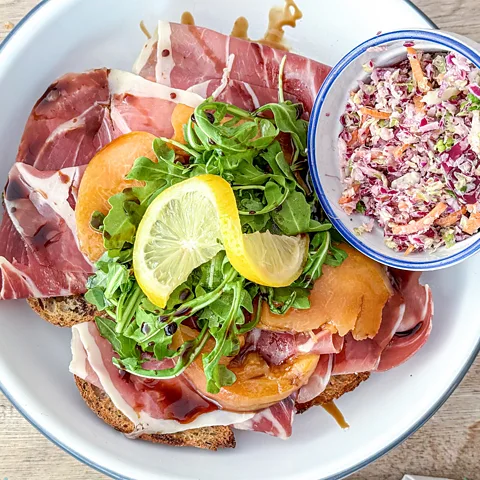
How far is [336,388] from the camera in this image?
2312 millimetres

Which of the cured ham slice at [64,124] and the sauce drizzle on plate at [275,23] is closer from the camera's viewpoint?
the cured ham slice at [64,124]

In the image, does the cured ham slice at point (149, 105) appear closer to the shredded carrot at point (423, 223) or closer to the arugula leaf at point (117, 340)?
the arugula leaf at point (117, 340)

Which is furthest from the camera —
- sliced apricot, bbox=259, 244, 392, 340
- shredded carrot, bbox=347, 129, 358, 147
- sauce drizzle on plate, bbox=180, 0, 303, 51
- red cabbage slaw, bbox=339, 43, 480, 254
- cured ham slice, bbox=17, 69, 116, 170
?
sauce drizzle on plate, bbox=180, 0, 303, 51

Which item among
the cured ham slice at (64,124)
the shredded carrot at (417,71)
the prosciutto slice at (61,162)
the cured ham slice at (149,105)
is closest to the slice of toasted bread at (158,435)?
the prosciutto slice at (61,162)

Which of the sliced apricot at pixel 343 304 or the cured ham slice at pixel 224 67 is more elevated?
the cured ham slice at pixel 224 67

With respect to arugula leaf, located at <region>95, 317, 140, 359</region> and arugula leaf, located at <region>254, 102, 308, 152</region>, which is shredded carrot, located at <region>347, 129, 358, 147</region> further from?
arugula leaf, located at <region>95, 317, 140, 359</region>

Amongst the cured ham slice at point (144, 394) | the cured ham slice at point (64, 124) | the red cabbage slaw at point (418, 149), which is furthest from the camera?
the cured ham slice at point (64, 124)

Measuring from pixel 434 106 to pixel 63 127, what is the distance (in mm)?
1311

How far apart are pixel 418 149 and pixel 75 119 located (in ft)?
4.08

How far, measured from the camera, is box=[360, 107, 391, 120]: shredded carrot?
181 centimetres

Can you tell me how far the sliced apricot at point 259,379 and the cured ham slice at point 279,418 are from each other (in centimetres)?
9

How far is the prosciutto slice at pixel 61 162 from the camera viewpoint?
85.6 inches

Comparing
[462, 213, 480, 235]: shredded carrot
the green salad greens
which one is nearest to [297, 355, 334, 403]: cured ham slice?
the green salad greens

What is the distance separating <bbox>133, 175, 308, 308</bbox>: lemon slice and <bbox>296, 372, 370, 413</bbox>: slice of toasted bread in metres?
0.61
